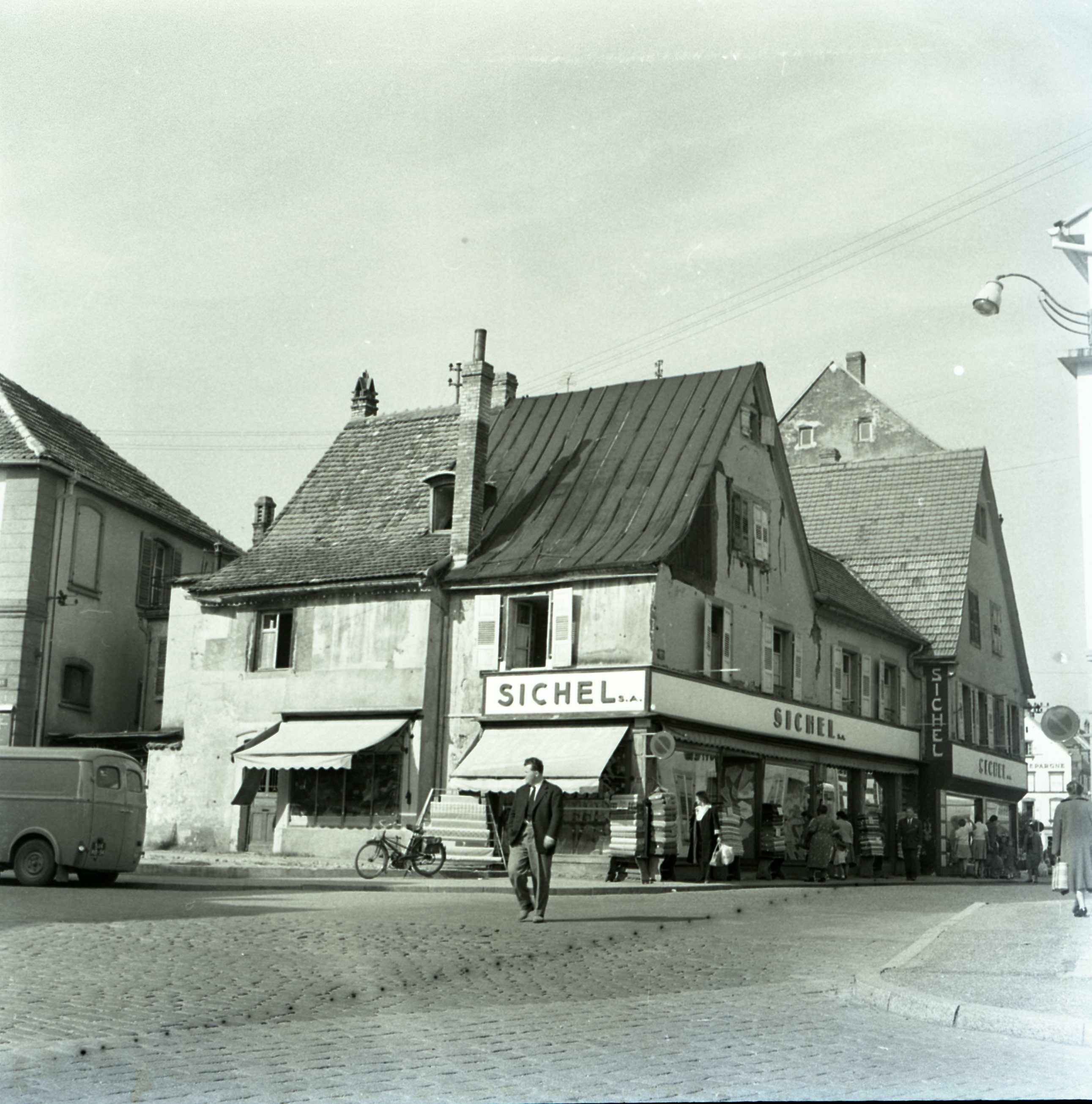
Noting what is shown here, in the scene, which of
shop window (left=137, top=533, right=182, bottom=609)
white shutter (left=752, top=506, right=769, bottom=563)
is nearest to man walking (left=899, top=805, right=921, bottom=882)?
white shutter (left=752, top=506, right=769, bottom=563)

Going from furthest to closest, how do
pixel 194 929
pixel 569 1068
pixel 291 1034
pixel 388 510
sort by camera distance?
pixel 388 510
pixel 194 929
pixel 291 1034
pixel 569 1068

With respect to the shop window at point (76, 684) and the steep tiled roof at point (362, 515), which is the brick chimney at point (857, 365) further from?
the shop window at point (76, 684)

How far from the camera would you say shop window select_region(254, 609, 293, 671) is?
30.8 m

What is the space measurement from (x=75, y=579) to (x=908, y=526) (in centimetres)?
2359

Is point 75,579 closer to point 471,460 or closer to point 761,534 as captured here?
point 471,460

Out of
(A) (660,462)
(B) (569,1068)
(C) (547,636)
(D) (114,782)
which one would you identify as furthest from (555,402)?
(B) (569,1068)

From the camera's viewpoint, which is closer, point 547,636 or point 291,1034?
point 291,1034

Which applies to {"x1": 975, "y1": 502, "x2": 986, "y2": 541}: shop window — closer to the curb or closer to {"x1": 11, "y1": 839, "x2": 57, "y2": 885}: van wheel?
{"x1": 11, "y1": 839, "x2": 57, "y2": 885}: van wheel

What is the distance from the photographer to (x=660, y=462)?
99.1ft

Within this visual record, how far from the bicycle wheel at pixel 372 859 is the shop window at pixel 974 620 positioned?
2284 centimetres

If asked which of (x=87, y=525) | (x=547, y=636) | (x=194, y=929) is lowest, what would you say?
(x=194, y=929)

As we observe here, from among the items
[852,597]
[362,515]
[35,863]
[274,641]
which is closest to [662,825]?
[274,641]

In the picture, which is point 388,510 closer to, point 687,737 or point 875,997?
point 687,737

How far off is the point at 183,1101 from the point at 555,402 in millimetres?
28422
